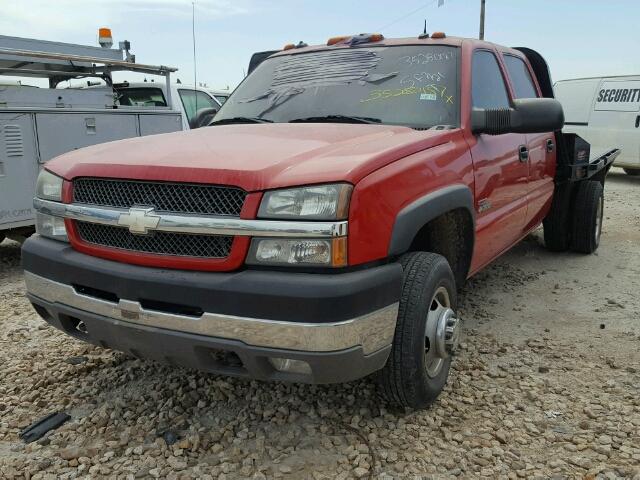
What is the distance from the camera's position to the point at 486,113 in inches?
126

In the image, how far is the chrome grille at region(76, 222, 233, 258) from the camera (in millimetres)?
2205

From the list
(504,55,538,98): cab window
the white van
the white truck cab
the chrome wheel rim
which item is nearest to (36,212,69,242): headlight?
the chrome wheel rim

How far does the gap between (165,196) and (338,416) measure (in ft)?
4.20

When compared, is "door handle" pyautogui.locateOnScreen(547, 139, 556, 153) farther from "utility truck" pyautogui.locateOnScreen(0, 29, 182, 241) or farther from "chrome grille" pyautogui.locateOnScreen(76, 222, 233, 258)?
"utility truck" pyautogui.locateOnScreen(0, 29, 182, 241)

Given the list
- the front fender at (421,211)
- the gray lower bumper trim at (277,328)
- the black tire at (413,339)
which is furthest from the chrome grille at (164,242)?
the black tire at (413,339)

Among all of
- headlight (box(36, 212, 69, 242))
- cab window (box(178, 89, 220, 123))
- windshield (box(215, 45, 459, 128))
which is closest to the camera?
headlight (box(36, 212, 69, 242))

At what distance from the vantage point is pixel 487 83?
3664 mm

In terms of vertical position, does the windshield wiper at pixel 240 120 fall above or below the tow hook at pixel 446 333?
above

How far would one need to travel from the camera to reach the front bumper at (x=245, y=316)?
206cm

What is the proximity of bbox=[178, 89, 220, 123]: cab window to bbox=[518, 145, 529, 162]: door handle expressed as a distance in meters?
5.28

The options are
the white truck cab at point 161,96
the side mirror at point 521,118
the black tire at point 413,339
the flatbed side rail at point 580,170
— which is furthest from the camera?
the white truck cab at point 161,96

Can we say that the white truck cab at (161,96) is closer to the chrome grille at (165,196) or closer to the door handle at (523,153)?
the door handle at (523,153)

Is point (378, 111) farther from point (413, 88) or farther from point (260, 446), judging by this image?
point (260, 446)

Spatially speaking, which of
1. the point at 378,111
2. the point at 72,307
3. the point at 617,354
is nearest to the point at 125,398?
the point at 72,307
